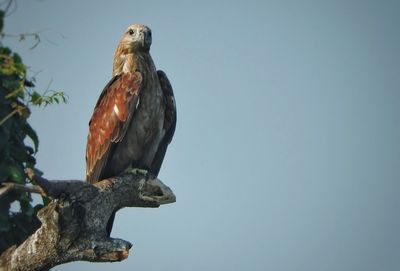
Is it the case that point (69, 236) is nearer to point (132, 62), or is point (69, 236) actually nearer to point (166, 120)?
point (166, 120)

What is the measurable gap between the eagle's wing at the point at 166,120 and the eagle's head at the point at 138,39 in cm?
46

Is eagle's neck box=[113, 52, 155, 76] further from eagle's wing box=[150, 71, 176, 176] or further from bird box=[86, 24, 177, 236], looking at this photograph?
eagle's wing box=[150, 71, 176, 176]

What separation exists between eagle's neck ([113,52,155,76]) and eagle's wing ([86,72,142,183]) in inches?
8.0

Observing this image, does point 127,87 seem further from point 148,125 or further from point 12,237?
point 12,237

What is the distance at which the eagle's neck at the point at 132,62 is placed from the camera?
26.7 ft

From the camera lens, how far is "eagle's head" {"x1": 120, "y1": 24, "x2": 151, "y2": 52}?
27.8 feet

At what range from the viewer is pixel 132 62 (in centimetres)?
820

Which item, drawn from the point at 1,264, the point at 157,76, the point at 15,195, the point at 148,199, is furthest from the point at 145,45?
the point at 1,264

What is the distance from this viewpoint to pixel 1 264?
466cm

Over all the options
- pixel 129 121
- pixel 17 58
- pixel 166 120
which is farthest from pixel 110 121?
pixel 17 58

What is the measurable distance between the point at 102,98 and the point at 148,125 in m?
0.76

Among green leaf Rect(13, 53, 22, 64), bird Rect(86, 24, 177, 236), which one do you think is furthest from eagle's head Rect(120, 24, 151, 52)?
green leaf Rect(13, 53, 22, 64)

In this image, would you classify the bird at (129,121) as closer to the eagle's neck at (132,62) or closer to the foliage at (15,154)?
the eagle's neck at (132,62)

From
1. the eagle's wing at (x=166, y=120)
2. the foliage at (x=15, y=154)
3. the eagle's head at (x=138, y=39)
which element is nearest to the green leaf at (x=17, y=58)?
the foliage at (x=15, y=154)
